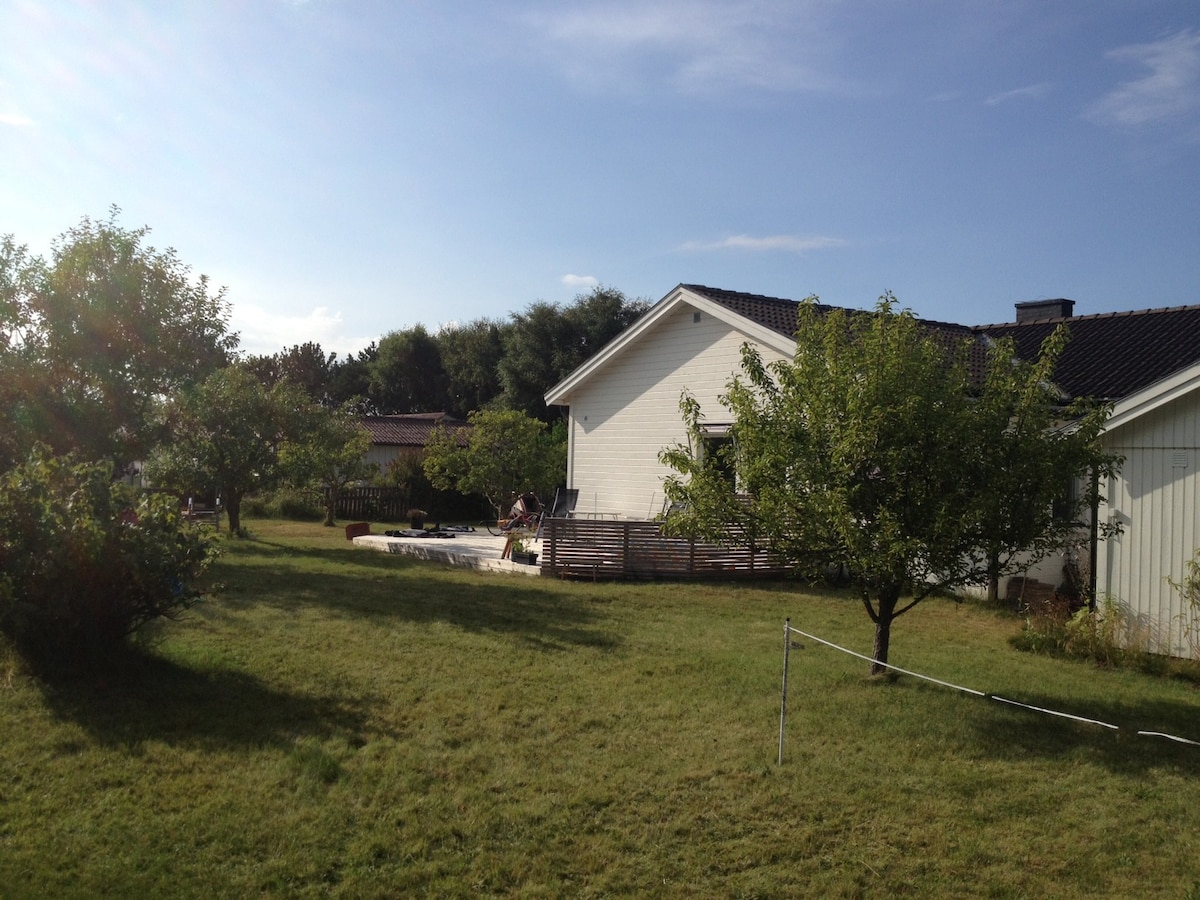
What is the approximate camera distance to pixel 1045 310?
66.7ft

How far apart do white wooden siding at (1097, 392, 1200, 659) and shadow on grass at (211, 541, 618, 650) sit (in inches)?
Answer: 222

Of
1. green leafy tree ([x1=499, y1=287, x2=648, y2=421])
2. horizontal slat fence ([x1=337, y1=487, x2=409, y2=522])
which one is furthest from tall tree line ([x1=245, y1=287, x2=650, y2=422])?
horizontal slat fence ([x1=337, y1=487, x2=409, y2=522])

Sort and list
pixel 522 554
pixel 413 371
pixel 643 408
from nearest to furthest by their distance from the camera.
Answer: pixel 522 554
pixel 643 408
pixel 413 371

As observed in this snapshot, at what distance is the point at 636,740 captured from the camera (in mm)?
6953

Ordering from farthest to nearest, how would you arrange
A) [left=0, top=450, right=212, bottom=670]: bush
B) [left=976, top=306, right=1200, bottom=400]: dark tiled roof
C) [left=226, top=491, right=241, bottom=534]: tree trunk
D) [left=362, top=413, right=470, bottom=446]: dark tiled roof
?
1. [left=362, top=413, right=470, bottom=446]: dark tiled roof
2. [left=226, top=491, right=241, bottom=534]: tree trunk
3. [left=976, top=306, right=1200, bottom=400]: dark tiled roof
4. [left=0, top=450, right=212, bottom=670]: bush

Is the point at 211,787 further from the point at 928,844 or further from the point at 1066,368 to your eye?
the point at 1066,368

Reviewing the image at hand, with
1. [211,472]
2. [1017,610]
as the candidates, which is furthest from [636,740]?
[211,472]

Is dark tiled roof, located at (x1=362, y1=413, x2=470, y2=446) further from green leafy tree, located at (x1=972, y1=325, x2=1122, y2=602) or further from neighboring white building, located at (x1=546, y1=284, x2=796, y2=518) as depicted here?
green leafy tree, located at (x1=972, y1=325, x2=1122, y2=602)

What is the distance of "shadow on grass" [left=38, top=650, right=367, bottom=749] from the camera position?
22.5ft

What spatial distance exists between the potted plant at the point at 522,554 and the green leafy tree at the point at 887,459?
27.6ft

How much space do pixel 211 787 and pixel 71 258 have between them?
10766 mm

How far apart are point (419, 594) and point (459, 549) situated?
522 cm

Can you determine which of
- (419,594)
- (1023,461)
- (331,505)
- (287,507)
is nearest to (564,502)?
(419,594)

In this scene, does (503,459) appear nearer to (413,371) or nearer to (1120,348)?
(1120,348)
